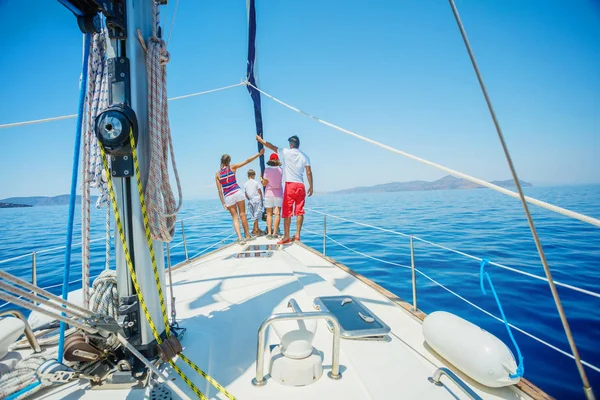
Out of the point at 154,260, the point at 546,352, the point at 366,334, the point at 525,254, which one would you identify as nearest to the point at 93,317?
the point at 154,260

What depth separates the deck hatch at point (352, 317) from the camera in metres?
1.96

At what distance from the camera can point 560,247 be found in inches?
259

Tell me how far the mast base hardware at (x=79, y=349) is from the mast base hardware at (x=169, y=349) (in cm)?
33

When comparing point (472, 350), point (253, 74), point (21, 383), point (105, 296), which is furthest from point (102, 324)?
point (253, 74)

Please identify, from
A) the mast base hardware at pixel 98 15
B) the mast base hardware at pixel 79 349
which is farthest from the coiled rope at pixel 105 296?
the mast base hardware at pixel 98 15

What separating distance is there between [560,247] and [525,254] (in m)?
1.37

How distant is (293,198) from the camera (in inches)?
186

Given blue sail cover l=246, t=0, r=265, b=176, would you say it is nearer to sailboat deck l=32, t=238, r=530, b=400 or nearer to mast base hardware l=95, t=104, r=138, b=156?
sailboat deck l=32, t=238, r=530, b=400

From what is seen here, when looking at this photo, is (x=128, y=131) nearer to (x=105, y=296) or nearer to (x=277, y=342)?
(x=105, y=296)

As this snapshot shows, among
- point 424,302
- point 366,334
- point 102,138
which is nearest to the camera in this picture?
point 102,138

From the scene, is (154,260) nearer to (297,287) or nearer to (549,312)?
(297,287)

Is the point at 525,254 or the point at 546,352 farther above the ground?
the point at 525,254

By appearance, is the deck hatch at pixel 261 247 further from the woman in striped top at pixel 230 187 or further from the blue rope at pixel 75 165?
the blue rope at pixel 75 165

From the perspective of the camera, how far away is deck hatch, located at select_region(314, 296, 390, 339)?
1.96m
